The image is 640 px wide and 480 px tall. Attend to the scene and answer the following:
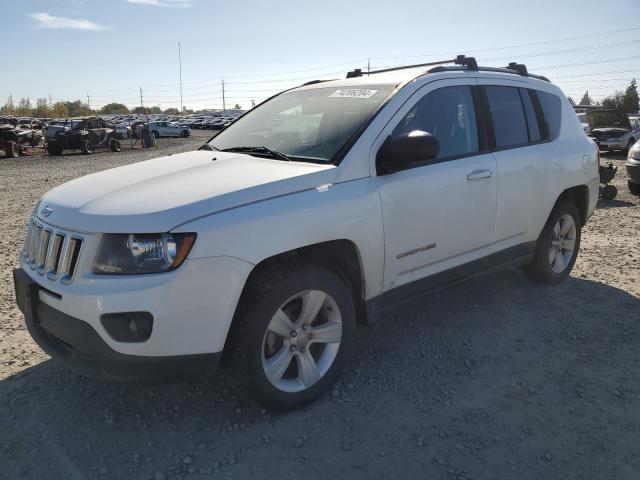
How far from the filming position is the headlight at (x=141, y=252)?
2404 millimetres

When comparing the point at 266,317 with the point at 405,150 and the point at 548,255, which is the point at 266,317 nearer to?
the point at 405,150

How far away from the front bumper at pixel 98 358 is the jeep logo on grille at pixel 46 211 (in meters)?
0.39

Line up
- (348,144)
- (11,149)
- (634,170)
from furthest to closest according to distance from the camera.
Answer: (11,149) < (634,170) < (348,144)

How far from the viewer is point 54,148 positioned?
80.0 feet

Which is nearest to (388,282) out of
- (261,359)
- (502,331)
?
(261,359)

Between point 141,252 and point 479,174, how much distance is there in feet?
7.85

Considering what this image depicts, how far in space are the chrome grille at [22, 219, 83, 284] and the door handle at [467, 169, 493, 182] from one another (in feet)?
8.25

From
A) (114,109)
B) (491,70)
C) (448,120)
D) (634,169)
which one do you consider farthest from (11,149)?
(114,109)

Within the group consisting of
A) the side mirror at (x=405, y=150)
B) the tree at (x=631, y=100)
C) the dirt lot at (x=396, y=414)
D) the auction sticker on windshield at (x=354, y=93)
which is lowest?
the dirt lot at (x=396, y=414)

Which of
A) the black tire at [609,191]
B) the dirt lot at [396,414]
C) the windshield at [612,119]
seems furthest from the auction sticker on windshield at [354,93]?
the windshield at [612,119]

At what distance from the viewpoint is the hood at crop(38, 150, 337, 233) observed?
2.47 metres

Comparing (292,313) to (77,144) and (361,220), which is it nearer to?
(361,220)

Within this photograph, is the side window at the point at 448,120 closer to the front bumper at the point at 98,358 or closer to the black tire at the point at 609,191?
the front bumper at the point at 98,358

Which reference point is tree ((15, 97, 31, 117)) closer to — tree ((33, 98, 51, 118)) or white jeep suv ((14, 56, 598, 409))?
tree ((33, 98, 51, 118))
